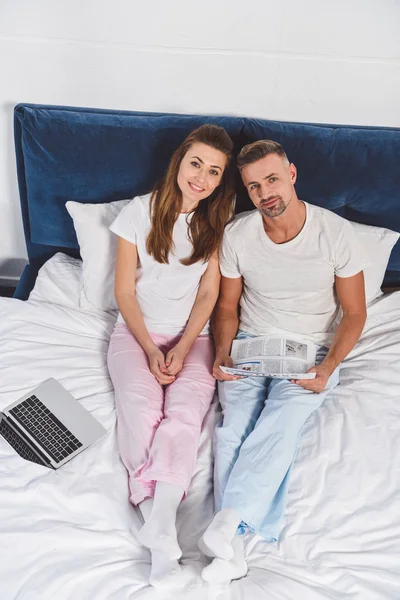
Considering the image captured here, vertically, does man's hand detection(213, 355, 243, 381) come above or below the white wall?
below

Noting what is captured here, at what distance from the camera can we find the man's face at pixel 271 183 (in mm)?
1635

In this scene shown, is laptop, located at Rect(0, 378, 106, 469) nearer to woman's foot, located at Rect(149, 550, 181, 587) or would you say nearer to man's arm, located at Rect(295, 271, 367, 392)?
woman's foot, located at Rect(149, 550, 181, 587)

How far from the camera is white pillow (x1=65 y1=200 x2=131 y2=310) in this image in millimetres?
1916

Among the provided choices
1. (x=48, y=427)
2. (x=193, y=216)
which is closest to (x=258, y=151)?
(x=193, y=216)


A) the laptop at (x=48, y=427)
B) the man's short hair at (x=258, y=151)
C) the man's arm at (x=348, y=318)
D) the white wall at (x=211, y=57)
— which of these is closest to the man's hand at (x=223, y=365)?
the man's arm at (x=348, y=318)

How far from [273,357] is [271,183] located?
511mm

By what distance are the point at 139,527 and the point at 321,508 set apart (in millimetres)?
452

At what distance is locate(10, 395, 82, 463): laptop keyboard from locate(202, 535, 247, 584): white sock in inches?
20.0

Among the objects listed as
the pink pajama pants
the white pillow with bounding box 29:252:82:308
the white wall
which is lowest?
the pink pajama pants

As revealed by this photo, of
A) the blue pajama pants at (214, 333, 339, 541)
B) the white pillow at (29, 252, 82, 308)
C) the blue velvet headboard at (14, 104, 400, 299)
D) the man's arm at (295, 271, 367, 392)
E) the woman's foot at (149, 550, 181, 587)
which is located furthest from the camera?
the white pillow at (29, 252, 82, 308)

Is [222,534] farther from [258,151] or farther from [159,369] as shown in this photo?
[258,151]

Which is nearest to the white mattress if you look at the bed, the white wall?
the bed

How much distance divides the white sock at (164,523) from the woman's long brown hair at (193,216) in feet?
2.37

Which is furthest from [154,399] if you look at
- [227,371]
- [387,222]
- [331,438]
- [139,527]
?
[387,222]
